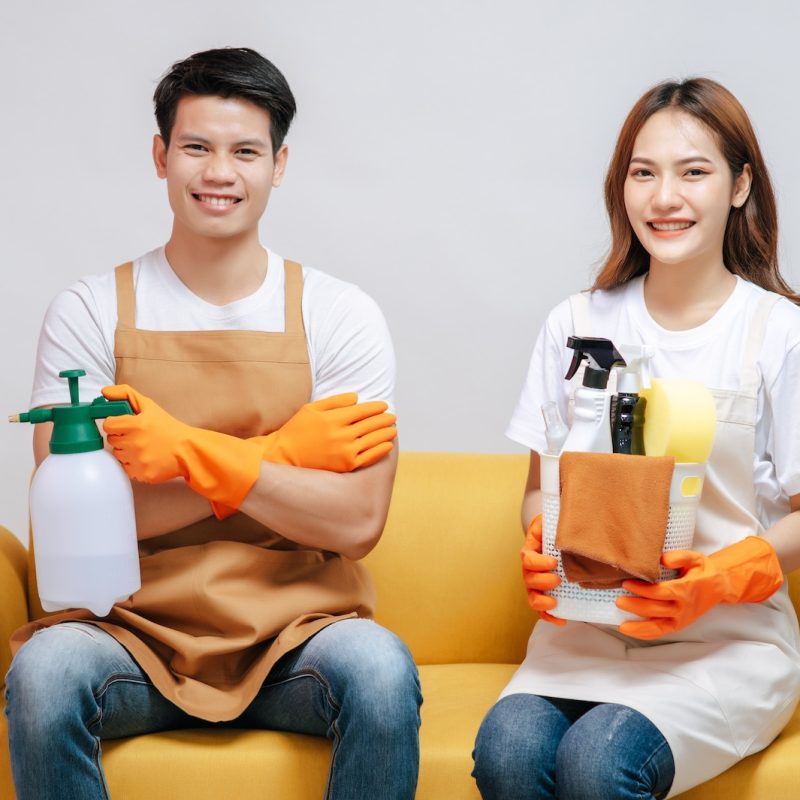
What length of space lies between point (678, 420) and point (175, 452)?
30.2 inches

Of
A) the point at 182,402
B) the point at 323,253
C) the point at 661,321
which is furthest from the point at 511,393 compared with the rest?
the point at 182,402

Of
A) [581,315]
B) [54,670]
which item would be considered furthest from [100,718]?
[581,315]

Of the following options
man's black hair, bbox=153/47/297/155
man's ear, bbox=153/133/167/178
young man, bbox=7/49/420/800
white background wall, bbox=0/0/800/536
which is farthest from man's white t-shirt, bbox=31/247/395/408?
white background wall, bbox=0/0/800/536

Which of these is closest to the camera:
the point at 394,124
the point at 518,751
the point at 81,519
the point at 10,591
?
the point at 81,519

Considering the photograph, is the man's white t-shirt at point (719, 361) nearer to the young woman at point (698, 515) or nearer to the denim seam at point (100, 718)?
the young woman at point (698, 515)

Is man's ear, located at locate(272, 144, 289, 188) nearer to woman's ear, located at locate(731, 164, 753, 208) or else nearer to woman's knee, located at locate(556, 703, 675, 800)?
woman's ear, located at locate(731, 164, 753, 208)

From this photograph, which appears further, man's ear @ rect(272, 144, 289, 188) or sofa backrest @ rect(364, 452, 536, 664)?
sofa backrest @ rect(364, 452, 536, 664)

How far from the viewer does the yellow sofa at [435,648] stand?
1.91 m

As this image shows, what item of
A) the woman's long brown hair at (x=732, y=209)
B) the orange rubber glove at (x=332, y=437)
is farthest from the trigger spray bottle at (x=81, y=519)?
the woman's long brown hair at (x=732, y=209)

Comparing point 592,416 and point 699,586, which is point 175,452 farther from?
point 699,586

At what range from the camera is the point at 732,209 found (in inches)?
84.1

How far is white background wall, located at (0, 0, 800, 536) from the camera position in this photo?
124 inches

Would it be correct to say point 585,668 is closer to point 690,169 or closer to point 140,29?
point 690,169

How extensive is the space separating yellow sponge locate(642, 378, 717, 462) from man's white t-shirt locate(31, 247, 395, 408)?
0.52 m
